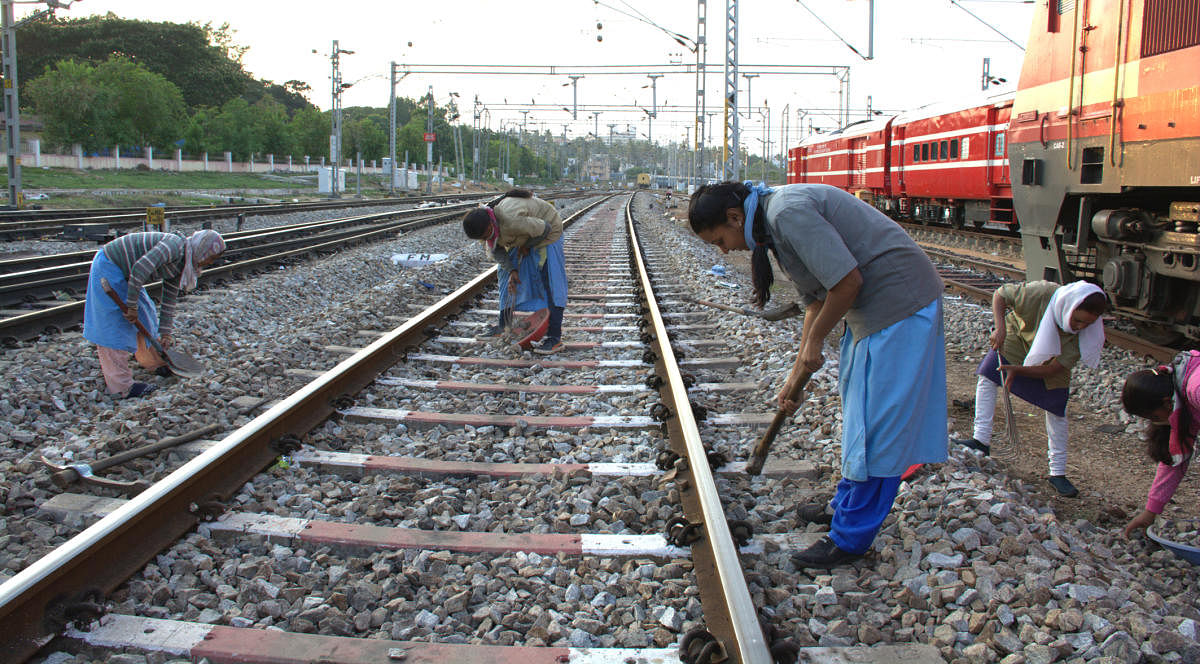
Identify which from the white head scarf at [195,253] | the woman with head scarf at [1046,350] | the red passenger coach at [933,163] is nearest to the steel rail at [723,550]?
the woman with head scarf at [1046,350]

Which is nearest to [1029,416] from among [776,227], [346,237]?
[776,227]

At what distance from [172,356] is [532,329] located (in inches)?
98.1

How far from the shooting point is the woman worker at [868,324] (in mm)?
2879

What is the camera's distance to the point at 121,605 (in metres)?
2.69

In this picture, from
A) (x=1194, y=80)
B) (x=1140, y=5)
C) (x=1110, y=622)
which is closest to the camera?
(x=1110, y=622)

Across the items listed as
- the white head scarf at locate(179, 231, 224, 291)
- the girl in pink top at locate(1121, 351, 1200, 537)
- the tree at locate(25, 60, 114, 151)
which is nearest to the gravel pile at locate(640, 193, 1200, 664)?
the girl in pink top at locate(1121, 351, 1200, 537)

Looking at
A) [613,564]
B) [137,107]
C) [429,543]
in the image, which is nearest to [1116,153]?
[613,564]

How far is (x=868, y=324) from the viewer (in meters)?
2.94

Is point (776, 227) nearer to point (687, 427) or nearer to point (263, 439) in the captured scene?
point (687, 427)

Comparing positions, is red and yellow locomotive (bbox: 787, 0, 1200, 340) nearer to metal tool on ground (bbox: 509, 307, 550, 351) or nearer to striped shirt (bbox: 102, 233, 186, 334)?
metal tool on ground (bbox: 509, 307, 550, 351)

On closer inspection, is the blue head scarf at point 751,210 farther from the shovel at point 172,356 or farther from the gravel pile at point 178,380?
the shovel at point 172,356

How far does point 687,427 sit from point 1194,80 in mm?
4148

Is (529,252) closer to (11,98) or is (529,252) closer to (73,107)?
(11,98)

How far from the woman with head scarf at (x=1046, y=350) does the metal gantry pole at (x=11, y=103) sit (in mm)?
23463
